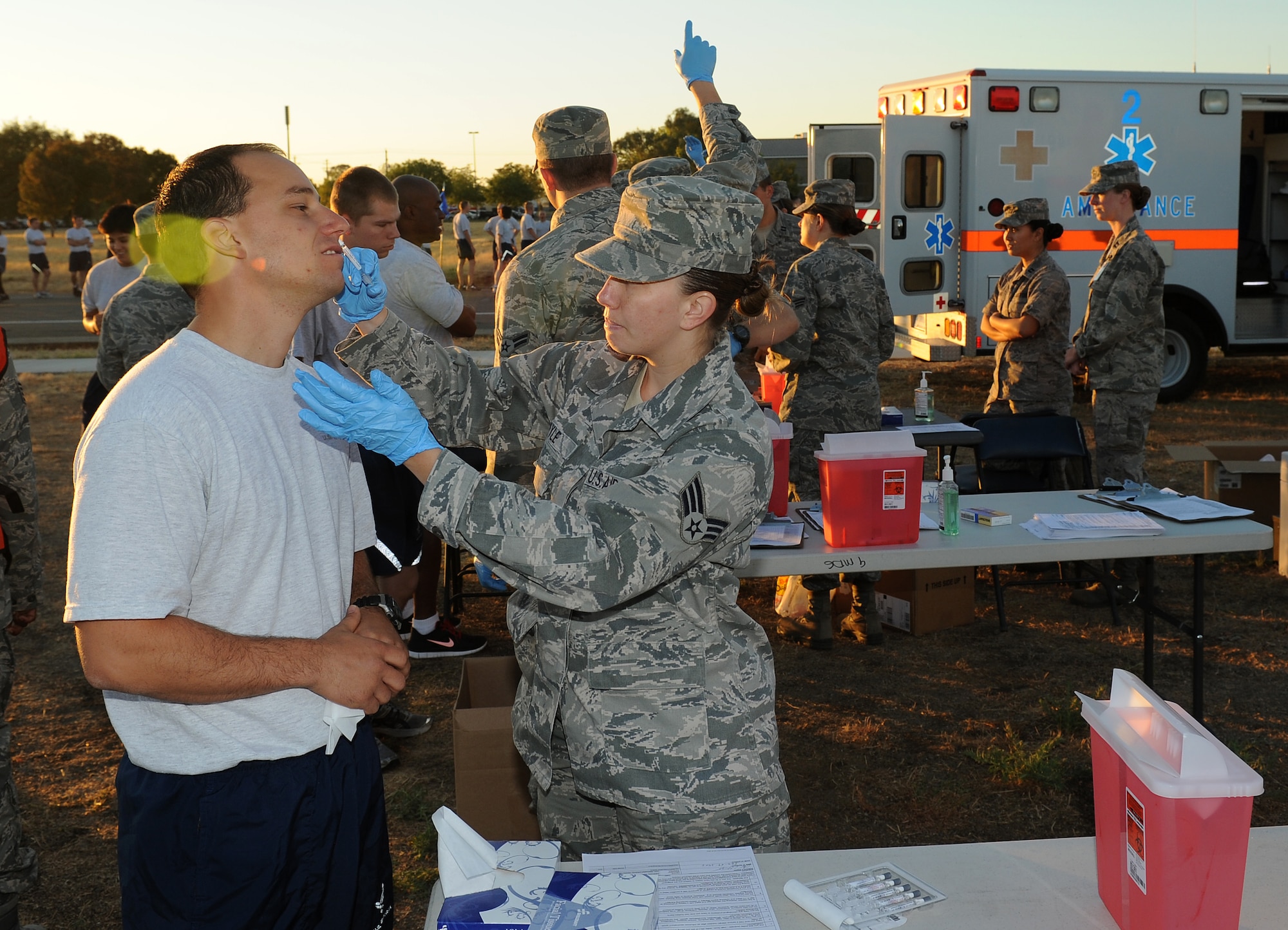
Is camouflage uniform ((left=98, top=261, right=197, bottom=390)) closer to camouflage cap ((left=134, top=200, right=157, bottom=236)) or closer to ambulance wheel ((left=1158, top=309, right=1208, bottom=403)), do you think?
camouflage cap ((left=134, top=200, right=157, bottom=236))

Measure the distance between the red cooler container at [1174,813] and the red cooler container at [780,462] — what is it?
208cm

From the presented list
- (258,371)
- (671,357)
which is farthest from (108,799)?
(671,357)

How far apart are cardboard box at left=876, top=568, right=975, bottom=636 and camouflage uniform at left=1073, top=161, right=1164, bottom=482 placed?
3.47ft

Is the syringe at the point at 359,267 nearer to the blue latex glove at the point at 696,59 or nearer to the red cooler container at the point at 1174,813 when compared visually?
the red cooler container at the point at 1174,813

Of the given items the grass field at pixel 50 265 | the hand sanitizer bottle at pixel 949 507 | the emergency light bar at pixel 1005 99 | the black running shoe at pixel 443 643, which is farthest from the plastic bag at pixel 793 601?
the grass field at pixel 50 265

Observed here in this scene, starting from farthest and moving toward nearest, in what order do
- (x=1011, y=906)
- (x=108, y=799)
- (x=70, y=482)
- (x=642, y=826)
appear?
(x=70, y=482) → (x=108, y=799) → (x=642, y=826) → (x=1011, y=906)

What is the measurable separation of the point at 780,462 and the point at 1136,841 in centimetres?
246

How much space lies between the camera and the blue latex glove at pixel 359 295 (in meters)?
2.31

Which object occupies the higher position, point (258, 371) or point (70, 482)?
point (258, 371)

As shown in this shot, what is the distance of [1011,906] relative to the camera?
1726mm

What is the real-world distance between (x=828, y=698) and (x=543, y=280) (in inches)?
98.3

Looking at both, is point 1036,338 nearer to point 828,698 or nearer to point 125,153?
point 828,698

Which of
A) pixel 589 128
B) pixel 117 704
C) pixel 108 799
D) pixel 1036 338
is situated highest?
Result: pixel 589 128

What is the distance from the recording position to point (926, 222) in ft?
32.4
